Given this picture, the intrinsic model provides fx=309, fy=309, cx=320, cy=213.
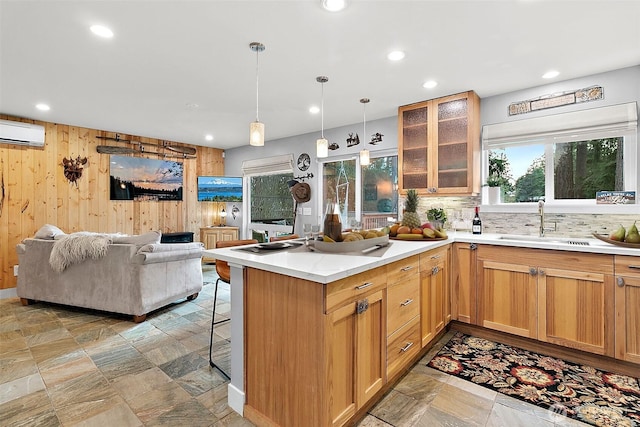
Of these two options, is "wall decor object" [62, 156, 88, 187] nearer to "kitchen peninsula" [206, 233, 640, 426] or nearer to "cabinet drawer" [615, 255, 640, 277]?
"kitchen peninsula" [206, 233, 640, 426]

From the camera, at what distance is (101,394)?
2016 mm

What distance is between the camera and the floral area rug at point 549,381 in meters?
1.85

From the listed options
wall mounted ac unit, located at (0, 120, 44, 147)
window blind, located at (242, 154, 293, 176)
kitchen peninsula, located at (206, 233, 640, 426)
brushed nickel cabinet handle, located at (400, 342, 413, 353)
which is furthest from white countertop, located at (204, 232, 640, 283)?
wall mounted ac unit, located at (0, 120, 44, 147)

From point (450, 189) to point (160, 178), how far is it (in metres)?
5.05

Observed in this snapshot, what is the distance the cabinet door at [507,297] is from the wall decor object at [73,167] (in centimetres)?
570

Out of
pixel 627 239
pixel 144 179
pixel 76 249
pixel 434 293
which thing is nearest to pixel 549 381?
pixel 434 293

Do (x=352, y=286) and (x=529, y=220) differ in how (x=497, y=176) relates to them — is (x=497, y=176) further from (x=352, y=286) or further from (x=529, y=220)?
(x=352, y=286)

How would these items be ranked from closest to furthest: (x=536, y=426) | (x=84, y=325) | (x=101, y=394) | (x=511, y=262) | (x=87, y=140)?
1. (x=536, y=426)
2. (x=101, y=394)
3. (x=511, y=262)
4. (x=84, y=325)
5. (x=87, y=140)

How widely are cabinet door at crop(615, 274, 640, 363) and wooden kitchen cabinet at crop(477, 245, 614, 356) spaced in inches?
1.6

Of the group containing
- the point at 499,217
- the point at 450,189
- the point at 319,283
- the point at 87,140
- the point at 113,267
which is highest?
the point at 87,140

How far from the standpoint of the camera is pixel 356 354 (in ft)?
5.27

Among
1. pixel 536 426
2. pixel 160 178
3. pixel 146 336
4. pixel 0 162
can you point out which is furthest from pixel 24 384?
pixel 160 178

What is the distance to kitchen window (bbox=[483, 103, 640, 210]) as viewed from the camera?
107 inches

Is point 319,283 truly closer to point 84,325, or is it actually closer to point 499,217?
point 499,217
